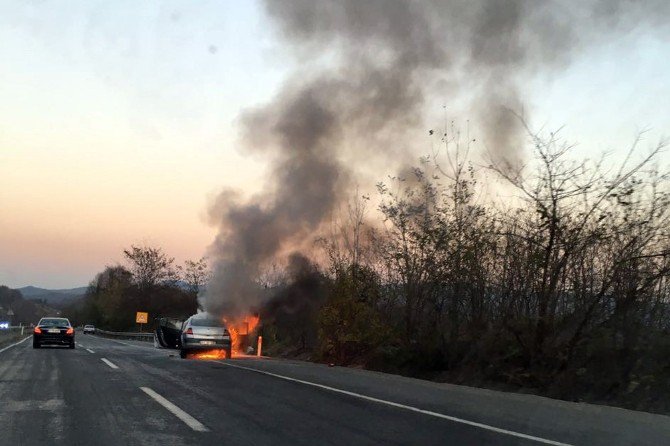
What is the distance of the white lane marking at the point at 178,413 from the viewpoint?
6955 millimetres

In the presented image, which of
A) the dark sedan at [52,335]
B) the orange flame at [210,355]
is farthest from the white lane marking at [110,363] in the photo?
the dark sedan at [52,335]

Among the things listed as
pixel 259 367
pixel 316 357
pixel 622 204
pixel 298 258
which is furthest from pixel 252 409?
pixel 298 258

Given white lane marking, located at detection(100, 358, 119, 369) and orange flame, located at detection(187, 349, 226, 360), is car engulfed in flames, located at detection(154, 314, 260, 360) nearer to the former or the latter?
orange flame, located at detection(187, 349, 226, 360)

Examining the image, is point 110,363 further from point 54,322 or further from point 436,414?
point 54,322

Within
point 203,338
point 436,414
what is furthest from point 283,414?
point 203,338

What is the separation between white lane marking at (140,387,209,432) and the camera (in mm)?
6955

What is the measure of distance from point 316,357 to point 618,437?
42.6ft

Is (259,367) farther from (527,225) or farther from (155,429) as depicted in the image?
(155,429)

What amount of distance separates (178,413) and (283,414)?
1.36 metres

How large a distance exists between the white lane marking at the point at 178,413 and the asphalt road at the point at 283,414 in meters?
0.01

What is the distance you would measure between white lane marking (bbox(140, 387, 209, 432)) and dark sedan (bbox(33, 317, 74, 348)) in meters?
16.8

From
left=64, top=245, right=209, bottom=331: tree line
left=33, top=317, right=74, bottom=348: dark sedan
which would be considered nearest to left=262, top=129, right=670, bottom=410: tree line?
left=33, top=317, right=74, bottom=348: dark sedan

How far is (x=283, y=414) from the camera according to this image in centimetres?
802

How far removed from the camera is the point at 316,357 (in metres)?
19.3
